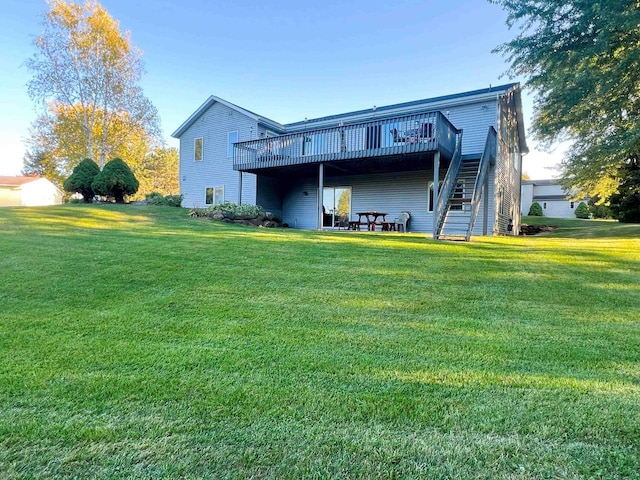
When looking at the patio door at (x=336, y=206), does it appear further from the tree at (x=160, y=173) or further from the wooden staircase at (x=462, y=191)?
the tree at (x=160, y=173)

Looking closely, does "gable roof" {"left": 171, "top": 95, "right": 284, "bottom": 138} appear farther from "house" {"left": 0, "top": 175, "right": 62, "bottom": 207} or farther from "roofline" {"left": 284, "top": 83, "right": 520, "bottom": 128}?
"house" {"left": 0, "top": 175, "right": 62, "bottom": 207}

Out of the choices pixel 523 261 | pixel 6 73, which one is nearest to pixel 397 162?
pixel 523 261

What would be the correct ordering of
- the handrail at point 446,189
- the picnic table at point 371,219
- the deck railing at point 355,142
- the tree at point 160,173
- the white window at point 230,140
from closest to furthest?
1. the handrail at point 446,189
2. the deck railing at point 355,142
3. the picnic table at point 371,219
4. the white window at point 230,140
5. the tree at point 160,173

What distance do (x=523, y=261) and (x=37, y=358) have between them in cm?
699

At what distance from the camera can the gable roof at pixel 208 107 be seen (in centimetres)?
1744

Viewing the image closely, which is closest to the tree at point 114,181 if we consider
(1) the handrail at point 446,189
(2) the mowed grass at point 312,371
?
(2) the mowed grass at point 312,371

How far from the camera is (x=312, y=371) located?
2.49 m

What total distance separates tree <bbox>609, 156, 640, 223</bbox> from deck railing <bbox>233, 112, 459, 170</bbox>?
1035cm

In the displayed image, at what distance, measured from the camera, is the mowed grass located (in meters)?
1.65

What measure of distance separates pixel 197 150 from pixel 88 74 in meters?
11.1

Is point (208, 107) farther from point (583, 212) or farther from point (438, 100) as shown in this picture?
point (583, 212)

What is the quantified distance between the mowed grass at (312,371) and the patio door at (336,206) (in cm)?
1094

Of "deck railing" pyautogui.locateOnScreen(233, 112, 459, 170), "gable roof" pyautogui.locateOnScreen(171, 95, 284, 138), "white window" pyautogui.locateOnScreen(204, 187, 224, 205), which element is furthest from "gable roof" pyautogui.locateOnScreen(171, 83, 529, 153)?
"white window" pyautogui.locateOnScreen(204, 187, 224, 205)

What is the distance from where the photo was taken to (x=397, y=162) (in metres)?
13.3
